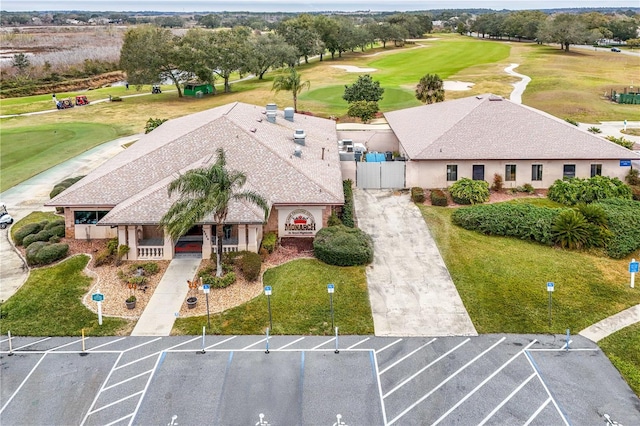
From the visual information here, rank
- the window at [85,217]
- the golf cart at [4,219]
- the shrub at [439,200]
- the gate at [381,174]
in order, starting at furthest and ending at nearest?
the gate at [381,174] < the shrub at [439,200] < the golf cart at [4,219] < the window at [85,217]

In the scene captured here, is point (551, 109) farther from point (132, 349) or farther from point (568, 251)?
point (132, 349)

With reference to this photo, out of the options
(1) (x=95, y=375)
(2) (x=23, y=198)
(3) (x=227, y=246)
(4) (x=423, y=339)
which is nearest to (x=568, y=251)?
(4) (x=423, y=339)

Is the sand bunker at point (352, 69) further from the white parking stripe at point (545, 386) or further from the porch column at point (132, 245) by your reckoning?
the white parking stripe at point (545, 386)

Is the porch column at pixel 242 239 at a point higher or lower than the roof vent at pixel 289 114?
lower

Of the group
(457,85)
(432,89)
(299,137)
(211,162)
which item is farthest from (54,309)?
(457,85)

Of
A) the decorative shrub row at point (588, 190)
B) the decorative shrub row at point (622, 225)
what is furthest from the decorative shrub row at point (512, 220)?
the decorative shrub row at point (588, 190)

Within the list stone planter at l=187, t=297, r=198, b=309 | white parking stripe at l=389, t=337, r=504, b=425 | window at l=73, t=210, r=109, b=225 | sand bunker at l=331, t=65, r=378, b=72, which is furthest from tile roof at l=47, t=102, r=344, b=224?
sand bunker at l=331, t=65, r=378, b=72

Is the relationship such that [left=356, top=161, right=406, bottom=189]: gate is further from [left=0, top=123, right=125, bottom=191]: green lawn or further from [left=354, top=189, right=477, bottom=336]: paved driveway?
[left=0, top=123, right=125, bottom=191]: green lawn

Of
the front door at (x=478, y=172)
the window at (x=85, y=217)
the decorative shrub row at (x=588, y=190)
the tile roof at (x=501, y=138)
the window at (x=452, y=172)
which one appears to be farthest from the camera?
the window at (x=452, y=172)
